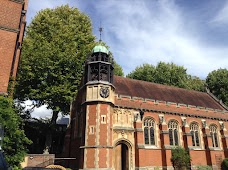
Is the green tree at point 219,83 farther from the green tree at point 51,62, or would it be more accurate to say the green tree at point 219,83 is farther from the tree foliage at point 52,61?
the tree foliage at point 52,61

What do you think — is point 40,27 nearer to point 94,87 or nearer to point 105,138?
point 94,87

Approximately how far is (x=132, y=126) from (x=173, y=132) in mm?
6000

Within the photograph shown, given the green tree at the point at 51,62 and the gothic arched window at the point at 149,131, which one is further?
the green tree at the point at 51,62

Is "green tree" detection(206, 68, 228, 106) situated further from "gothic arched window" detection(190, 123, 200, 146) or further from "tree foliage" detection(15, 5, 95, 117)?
"tree foliage" detection(15, 5, 95, 117)

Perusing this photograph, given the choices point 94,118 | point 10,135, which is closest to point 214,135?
point 94,118

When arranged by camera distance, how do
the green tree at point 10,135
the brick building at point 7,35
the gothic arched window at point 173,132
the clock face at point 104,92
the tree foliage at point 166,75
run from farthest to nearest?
the tree foliage at point 166,75
the gothic arched window at point 173,132
the clock face at point 104,92
the brick building at point 7,35
the green tree at point 10,135

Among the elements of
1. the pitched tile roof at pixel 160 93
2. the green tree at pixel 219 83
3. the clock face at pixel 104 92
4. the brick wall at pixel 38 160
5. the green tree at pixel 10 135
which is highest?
the green tree at pixel 219 83

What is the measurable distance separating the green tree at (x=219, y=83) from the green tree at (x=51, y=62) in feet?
84.8

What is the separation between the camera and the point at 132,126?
902 inches

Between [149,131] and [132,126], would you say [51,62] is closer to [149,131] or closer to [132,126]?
[132,126]

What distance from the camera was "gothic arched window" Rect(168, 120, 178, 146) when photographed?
2481 centimetres

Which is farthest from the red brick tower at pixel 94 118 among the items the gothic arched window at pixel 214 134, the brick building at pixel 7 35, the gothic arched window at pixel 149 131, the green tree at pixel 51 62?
the gothic arched window at pixel 214 134

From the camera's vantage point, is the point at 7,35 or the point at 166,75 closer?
the point at 7,35

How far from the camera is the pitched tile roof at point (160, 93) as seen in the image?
86.2 feet
